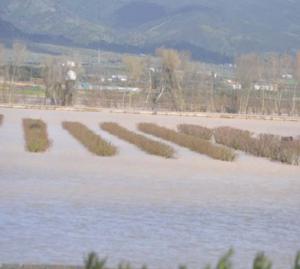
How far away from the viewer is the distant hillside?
13638 cm

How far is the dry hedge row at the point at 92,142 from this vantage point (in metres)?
16.5

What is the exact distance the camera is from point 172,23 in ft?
506

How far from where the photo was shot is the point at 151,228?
8609mm

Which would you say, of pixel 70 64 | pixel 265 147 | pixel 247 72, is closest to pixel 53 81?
pixel 70 64

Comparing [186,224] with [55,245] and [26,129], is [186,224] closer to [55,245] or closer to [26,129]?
[55,245]

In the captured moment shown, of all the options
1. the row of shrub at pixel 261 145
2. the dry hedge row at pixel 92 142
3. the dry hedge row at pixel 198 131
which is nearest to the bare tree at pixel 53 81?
the dry hedge row at pixel 198 131

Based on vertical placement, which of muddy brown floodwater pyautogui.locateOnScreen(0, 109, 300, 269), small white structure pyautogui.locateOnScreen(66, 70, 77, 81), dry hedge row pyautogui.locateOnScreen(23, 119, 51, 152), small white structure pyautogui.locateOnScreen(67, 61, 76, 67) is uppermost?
small white structure pyautogui.locateOnScreen(67, 61, 76, 67)

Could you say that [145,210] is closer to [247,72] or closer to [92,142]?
[92,142]

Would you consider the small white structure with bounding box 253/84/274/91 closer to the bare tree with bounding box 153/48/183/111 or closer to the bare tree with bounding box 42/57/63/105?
the bare tree with bounding box 153/48/183/111

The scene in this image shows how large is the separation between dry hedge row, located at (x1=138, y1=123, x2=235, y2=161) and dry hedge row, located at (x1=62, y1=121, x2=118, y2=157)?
6.34ft

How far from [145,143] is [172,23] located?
5393 inches

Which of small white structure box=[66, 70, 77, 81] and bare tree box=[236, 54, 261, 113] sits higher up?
bare tree box=[236, 54, 261, 113]

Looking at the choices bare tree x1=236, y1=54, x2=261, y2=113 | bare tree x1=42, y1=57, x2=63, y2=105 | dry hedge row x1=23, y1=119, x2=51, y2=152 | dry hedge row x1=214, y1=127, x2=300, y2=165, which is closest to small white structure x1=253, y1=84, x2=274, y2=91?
bare tree x1=236, y1=54, x2=261, y2=113

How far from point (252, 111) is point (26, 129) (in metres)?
27.2
